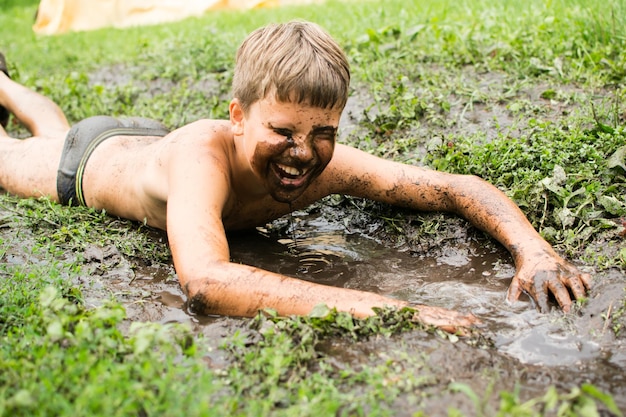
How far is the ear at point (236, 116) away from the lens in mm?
3291

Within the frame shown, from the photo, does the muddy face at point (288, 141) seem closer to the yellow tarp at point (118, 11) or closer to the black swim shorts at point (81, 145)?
the black swim shorts at point (81, 145)

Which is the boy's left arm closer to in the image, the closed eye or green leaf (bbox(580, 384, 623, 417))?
the closed eye

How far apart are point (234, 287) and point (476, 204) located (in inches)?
57.5

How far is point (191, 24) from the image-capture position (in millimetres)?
8445

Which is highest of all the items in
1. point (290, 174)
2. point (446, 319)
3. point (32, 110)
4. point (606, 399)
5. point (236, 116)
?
point (236, 116)

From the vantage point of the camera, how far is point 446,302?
301cm

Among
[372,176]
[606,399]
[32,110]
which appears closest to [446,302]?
[372,176]

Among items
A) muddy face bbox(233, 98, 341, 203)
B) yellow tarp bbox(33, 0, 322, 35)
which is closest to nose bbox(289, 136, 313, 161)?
muddy face bbox(233, 98, 341, 203)

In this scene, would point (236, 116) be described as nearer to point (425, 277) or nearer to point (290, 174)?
point (290, 174)

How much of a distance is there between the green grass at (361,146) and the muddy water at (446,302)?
72 mm

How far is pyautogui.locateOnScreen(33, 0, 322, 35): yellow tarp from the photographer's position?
10.9m

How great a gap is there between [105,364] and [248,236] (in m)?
1.95

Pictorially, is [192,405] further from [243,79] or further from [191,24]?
[191,24]

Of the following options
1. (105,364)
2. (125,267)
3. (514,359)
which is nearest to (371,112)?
(125,267)
